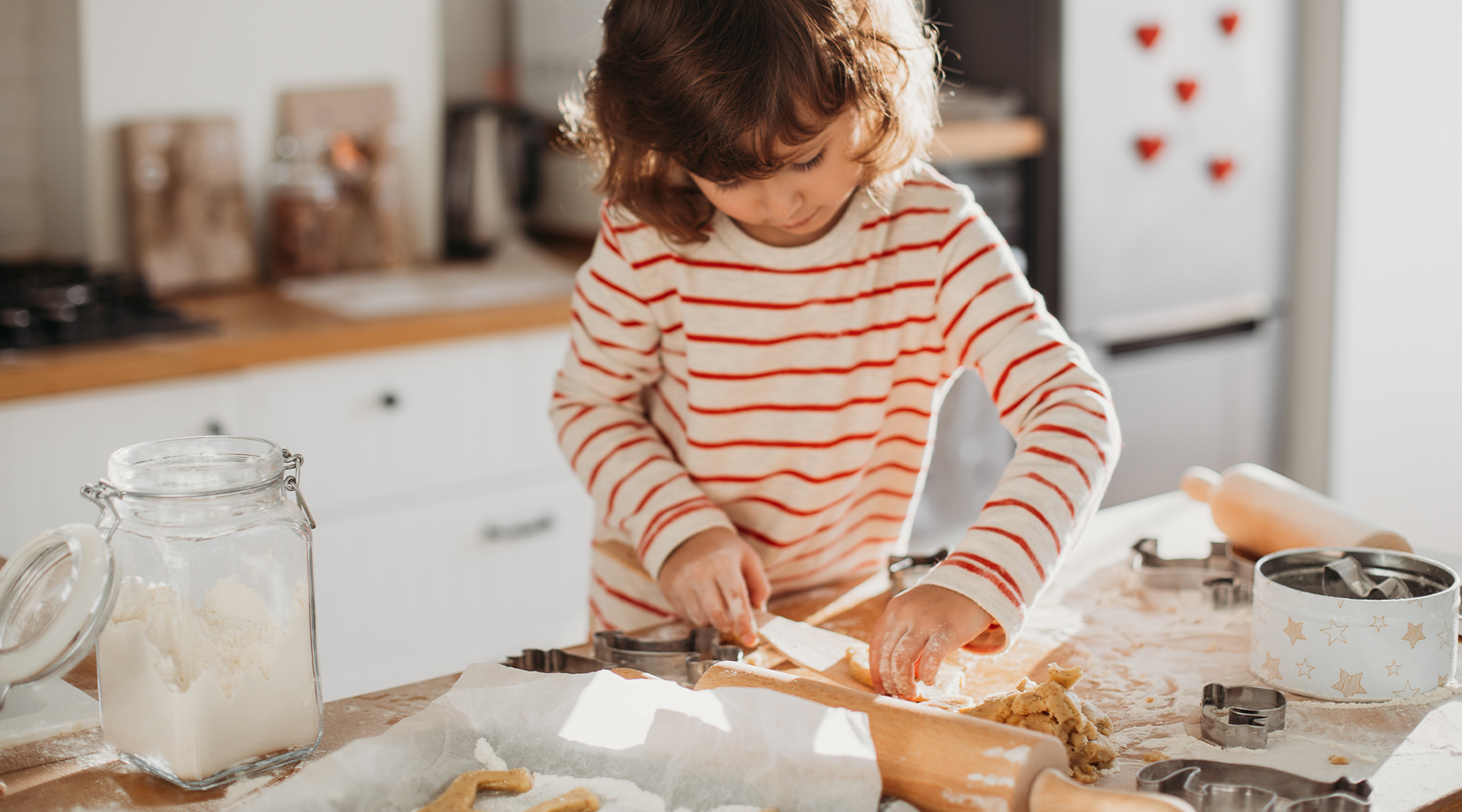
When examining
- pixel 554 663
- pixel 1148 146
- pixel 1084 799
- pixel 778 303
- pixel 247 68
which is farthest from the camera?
pixel 1148 146

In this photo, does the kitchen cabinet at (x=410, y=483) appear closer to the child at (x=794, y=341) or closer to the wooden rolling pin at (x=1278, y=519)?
the child at (x=794, y=341)

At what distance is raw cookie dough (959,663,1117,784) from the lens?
663 mm

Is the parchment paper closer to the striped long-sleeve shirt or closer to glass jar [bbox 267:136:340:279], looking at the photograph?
the striped long-sleeve shirt

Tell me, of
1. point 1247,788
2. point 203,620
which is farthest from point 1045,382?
point 203,620

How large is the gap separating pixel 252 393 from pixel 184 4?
0.72 m

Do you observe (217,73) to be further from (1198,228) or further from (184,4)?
(1198,228)

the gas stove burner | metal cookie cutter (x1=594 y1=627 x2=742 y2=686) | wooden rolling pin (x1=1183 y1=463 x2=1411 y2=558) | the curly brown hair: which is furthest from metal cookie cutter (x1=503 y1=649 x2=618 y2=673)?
the gas stove burner

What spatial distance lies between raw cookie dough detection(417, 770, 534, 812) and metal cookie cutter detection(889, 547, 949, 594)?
1.22 ft

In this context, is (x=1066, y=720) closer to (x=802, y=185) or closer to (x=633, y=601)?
(x=802, y=185)

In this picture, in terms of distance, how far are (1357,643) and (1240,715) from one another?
0.35 feet

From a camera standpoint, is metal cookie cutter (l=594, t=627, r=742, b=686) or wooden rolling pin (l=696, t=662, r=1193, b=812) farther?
metal cookie cutter (l=594, t=627, r=742, b=686)

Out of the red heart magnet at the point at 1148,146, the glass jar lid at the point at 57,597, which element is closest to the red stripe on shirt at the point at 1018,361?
the glass jar lid at the point at 57,597

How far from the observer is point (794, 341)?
1.07 m

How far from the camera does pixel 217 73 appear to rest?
2092 mm
